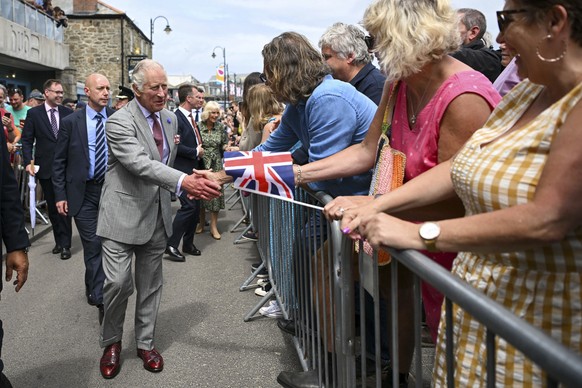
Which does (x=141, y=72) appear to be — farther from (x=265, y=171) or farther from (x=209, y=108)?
(x=209, y=108)

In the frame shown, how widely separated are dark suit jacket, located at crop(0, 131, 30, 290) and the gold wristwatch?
2268 millimetres

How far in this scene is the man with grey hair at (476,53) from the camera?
13.5ft

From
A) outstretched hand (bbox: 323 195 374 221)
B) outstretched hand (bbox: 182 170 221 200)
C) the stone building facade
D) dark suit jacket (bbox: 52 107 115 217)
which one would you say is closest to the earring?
outstretched hand (bbox: 323 195 374 221)

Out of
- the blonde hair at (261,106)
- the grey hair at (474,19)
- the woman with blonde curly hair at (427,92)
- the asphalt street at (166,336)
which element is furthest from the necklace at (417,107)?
the blonde hair at (261,106)

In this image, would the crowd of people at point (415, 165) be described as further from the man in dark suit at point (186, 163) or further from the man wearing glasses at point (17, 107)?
the man wearing glasses at point (17, 107)

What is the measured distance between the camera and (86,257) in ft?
16.7

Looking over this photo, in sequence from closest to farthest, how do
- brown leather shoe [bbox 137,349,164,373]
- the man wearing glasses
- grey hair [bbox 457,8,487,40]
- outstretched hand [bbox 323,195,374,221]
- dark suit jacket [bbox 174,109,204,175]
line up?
outstretched hand [bbox 323,195,374,221]
brown leather shoe [bbox 137,349,164,373]
grey hair [bbox 457,8,487,40]
dark suit jacket [bbox 174,109,204,175]
the man wearing glasses

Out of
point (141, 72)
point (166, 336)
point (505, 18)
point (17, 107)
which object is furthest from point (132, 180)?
point (17, 107)

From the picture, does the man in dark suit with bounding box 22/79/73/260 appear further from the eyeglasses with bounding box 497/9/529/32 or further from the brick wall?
the brick wall

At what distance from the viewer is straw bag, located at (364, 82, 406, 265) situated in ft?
7.70

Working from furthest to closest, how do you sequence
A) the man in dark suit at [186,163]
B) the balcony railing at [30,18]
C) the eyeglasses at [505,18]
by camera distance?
the balcony railing at [30,18], the man in dark suit at [186,163], the eyeglasses at [505,18]

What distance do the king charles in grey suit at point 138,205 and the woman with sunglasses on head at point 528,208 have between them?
7.63 ft

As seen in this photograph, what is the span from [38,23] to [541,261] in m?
27.0

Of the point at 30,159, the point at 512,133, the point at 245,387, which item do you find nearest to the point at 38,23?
the point at 30,159
